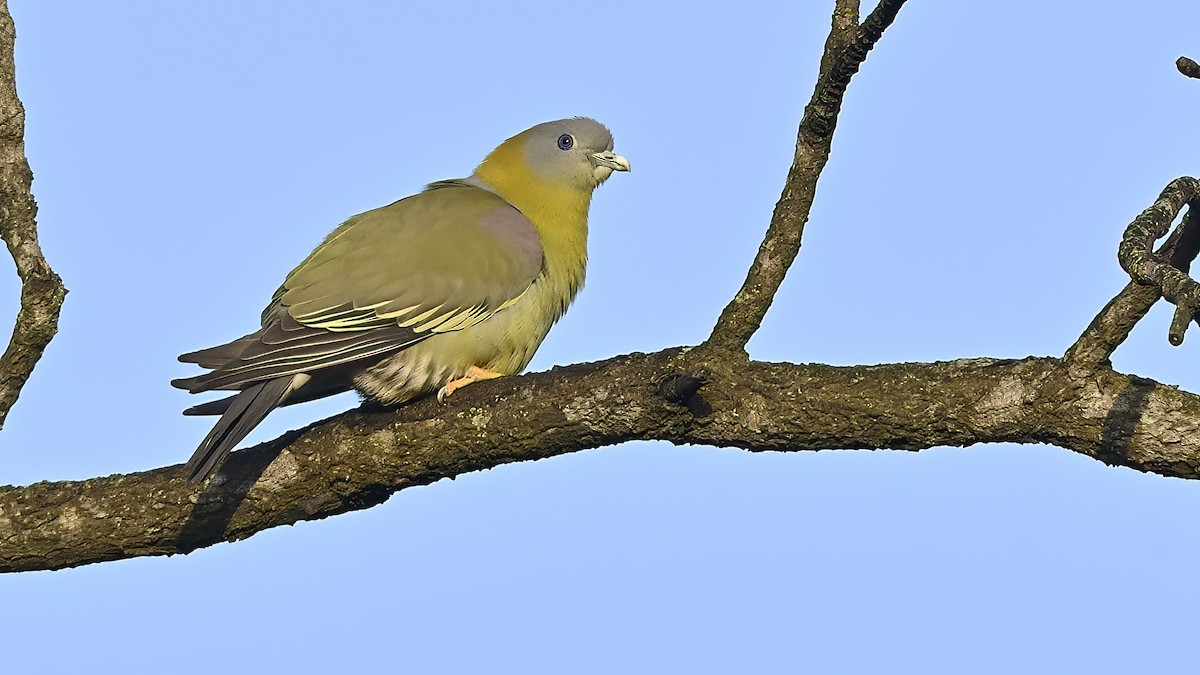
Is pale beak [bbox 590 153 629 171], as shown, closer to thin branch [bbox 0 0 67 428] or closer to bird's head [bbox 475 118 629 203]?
bird's head [bbox 475 118 629 203]

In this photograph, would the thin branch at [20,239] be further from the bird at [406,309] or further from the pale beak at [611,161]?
the pale beak at [611,161]

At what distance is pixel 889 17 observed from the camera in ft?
11.3

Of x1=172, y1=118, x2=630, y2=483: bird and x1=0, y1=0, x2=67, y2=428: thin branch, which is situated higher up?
x1=172, y1=118, x2=630, y2=483: bird

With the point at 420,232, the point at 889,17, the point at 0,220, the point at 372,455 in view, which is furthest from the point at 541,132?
the point at 889,17

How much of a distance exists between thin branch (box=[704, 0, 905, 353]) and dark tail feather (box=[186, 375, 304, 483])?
64.9 inches

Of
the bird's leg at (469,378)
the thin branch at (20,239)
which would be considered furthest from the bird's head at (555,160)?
the thin branch at (20,239)

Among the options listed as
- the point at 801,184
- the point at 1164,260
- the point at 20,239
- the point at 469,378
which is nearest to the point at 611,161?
the point at 469,378

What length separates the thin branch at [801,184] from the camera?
141 inches

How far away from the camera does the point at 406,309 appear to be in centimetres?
529

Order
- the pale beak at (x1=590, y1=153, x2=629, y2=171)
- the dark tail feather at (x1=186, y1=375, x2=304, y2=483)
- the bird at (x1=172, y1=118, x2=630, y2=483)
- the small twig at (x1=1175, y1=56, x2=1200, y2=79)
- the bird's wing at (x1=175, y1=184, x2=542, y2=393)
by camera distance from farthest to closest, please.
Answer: the pale beak at (x1=590, y1=153, x2=629, y2=171)
the bird's wing at (x1=175, y1=184, x2=542, y2=393)
the bird at (x1=172, y1=118, x2=630, y2=483)
the dark tail feather at (x1=186, y1=375, x2=304, y2=483)
the small twig at (x1=1175, y1=56, x2=1200, y2=79)

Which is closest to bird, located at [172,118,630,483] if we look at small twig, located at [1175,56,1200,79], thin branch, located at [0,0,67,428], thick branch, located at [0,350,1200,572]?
thick branch, located at [0,350,1200,572]

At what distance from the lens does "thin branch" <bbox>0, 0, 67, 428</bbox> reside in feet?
14.0

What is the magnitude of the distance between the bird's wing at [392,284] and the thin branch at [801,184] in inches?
62.9

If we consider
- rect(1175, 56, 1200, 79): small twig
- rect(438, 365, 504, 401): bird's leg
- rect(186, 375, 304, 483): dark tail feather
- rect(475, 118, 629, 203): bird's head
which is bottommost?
rect(186, 375, 304, 483): dark tail feather
